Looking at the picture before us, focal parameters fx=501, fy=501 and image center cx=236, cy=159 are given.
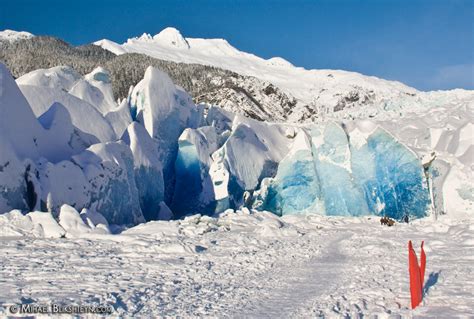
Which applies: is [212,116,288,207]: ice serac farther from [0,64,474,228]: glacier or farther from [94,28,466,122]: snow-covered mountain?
[94,28,466,122]: snow-covered mountain

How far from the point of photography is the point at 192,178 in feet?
70.3

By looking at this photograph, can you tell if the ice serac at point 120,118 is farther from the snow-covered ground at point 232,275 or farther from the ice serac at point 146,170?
the snow-covered ground at point 232,275

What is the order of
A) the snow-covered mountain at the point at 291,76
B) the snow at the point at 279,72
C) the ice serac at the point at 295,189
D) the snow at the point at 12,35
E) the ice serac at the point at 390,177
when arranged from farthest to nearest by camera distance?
the snow at the point at 12,35, the snow at the point at 279,72, the snow-covered mountain at the point at 291,76, the ice serac at the point at 295,189, the ice serac at the point at 390,177

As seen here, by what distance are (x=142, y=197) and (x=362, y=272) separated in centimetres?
1189

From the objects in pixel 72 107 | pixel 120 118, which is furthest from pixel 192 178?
pixel 72 107

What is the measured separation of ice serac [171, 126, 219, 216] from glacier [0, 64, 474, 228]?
0.14 feet

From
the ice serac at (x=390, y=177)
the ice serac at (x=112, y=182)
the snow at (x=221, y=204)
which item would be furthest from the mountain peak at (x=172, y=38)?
the ice serac at (x=112, y=182)

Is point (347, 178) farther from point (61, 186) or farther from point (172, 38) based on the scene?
point (172, 38)

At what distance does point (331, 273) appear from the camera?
25.5 feet

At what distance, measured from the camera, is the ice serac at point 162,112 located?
69.6 feet

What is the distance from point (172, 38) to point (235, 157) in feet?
536

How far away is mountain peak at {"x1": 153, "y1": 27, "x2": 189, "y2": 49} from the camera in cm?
17525

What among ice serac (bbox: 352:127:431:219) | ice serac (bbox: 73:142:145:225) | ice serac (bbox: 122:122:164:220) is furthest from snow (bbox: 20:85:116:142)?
ice serac (bbox: 352:127:431:219)

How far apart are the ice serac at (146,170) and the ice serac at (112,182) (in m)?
1.27
